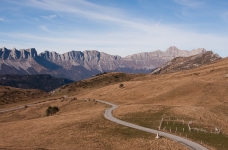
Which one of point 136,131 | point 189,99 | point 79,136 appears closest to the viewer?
point 79,136

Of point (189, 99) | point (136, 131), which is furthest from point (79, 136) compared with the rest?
point (189, 99)

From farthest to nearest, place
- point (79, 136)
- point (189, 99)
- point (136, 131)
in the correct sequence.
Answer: point (189, 99), point (136, 131), point (79, 136)

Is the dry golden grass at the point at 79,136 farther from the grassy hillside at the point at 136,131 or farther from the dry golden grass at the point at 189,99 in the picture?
the dry golden grass at the point at 189,99

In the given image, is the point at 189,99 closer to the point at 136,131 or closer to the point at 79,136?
the point at 136,131

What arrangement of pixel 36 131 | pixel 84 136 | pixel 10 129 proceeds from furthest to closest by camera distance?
pixel 10 129 → pixel 36 131 → pixel 84 136

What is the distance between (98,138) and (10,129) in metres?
32.3

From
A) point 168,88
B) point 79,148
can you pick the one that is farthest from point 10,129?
point 168,88

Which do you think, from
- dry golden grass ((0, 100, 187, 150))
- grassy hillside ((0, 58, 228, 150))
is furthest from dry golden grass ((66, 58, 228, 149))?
dry golden grass ((0, 100, 187, 150))

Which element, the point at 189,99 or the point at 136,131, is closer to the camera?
the point at 136,131

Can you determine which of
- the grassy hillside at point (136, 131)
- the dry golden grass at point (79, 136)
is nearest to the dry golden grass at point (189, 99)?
the grassy hillside at point (136, 131)

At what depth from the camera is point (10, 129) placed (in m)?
68.4

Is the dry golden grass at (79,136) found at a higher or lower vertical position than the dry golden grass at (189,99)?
lower

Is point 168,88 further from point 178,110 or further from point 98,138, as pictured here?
point 98,138

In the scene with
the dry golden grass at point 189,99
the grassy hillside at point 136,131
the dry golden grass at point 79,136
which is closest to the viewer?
the dry golden grass at point 79,136
